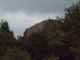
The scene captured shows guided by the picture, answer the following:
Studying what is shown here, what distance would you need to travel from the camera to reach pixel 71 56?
28719mm

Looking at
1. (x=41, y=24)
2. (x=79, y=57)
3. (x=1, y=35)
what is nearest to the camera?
(x=79, y=57)

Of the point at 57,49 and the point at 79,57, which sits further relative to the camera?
the point at 57,49

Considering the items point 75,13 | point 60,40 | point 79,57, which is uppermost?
point 75,13

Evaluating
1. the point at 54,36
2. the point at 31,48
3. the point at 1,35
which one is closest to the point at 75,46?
the point at 54,36

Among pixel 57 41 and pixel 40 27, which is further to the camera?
pixel 40 27

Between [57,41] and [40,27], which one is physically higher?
[40,27]

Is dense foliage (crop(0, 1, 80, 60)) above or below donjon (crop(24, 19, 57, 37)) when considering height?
below

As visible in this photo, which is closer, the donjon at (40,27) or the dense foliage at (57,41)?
the dense foliage at (57,41)

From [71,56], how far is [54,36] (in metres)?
2.66

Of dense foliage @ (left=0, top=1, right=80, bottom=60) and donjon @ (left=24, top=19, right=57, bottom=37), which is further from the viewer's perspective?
donjon @ (left=24, top=19, right=57, bottom=37)

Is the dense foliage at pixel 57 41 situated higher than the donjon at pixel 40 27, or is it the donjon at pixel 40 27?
the donjon at pixel 40 27

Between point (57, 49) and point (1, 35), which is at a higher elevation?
point (1, 35)

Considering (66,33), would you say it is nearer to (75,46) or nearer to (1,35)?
(75,46)

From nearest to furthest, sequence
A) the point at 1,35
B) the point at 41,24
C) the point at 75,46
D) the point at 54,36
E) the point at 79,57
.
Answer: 1. the point at 79,57
2. the point at 75,46
3. the point at 54,36
4. the point at 1,35
5. the point at 41,24
